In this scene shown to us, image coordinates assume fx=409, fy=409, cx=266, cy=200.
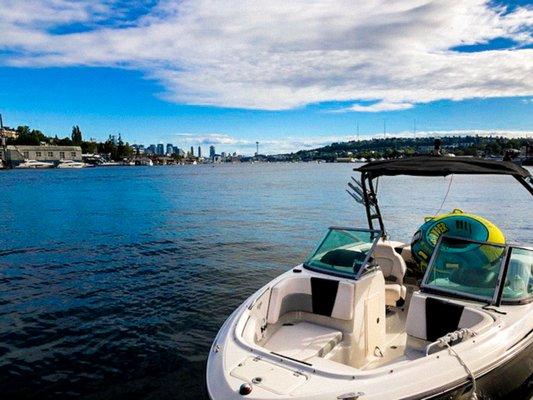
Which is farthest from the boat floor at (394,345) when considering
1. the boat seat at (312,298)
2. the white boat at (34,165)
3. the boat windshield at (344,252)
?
the white boat at (34,165)

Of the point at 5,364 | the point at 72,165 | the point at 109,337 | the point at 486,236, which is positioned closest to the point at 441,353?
the point at 486,236

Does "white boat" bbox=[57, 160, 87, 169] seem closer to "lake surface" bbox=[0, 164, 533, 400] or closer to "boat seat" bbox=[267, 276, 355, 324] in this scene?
"lake surface" bbox=[0, 164, 533, 400]

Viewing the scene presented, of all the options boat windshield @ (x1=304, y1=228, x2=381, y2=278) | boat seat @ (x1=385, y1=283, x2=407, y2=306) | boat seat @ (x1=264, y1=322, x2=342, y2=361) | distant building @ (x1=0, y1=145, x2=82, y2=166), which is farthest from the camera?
distant building @ (x1=0, y1=145, x2=82, y2=166)

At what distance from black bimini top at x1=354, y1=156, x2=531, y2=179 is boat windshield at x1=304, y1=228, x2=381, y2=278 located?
72.5 inches

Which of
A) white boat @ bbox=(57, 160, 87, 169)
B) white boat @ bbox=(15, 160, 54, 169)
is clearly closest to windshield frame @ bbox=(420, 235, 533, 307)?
white boat @ bbox=(57, 160, 87, 169)

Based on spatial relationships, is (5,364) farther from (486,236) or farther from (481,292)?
Answer: (486,236)

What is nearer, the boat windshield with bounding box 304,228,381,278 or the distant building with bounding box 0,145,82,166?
the boat windshield with bounding box 304,228,381,278

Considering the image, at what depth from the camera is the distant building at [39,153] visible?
16029 centimetres

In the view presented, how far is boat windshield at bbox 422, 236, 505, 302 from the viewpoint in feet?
20.9

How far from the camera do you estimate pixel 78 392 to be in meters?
7.39

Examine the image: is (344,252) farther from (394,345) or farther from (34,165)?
(34,165)

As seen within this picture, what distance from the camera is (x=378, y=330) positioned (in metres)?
6.98

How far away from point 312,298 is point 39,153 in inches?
7702

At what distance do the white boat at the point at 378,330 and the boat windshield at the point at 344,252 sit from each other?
0.06ft
